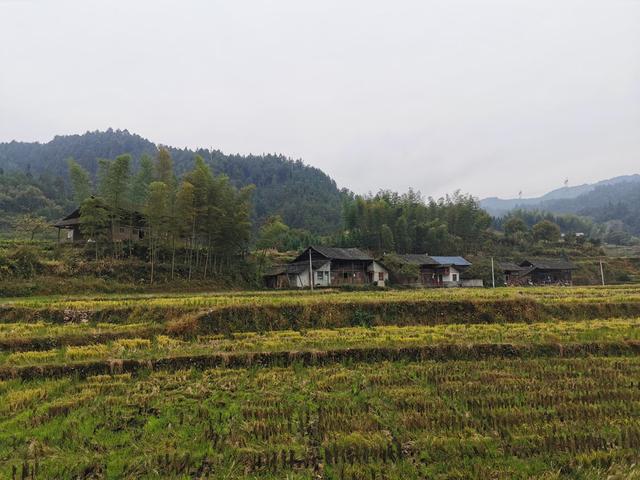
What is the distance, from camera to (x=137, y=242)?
3600 centimetres

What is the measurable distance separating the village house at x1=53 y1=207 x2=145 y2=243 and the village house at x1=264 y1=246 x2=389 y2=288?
1311 cm

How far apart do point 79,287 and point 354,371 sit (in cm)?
2300

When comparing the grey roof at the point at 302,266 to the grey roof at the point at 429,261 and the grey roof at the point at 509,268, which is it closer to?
the grey roof at the point at 429,261

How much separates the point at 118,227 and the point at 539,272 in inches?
2037

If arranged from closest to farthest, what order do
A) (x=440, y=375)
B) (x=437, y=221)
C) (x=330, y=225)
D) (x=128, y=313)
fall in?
(x=440, y=375) → (x=128, y=313) → (x=437, y=221) → (x=330, y=225)

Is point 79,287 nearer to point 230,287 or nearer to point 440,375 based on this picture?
point 230,287

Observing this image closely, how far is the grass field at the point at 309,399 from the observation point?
532 centimetres

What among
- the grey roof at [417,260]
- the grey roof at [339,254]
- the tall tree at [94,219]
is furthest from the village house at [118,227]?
the grey roof at [417,260]

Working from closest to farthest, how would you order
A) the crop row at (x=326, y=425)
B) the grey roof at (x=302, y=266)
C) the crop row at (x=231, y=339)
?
the crop row at (x=326, y=425)
the crop row at (x=231, y=339)
the grey roof at (x=302, y=266)

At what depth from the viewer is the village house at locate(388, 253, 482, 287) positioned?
152 ft

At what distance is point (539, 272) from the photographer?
53125mm

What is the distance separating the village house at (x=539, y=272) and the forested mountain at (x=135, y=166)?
47584 mm

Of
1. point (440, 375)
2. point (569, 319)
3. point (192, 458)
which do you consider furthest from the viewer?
point (569, 319)

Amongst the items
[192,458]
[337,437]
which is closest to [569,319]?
[337,437]
